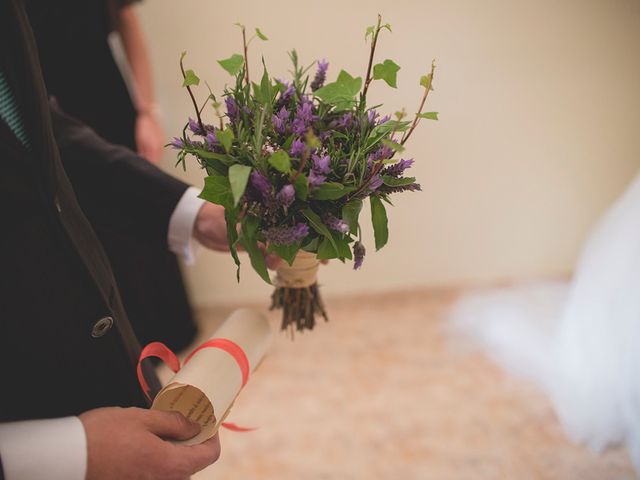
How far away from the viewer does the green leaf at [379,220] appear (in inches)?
27.6

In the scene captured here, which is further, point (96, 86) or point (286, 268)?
point (96, 86)

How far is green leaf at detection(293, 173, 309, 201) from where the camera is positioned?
60 cm

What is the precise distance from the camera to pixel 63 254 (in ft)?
2.01

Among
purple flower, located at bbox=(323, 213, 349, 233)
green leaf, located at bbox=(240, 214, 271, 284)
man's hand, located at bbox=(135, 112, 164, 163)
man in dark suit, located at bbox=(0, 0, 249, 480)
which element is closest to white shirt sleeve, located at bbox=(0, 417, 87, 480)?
man in dark suit, located at bbox=(0, 0, 249, 480)

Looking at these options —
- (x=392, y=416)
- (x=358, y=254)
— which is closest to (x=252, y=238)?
(x=358, y=254)

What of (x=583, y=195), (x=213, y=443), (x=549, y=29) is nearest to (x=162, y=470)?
(x=213, y=443)

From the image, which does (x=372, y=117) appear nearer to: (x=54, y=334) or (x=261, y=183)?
(x=261, y=183)

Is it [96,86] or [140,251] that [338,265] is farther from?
[96,86]

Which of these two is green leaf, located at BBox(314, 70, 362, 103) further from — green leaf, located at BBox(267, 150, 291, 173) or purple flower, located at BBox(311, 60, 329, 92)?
green leaf, located at BBox(267, 150, 291, 173)

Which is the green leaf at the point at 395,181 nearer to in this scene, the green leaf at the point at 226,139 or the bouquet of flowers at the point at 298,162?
the bouquet of flowers at the point at 298,162

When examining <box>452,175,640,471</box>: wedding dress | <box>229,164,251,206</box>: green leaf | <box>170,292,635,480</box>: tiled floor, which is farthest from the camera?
<box>170,292,635,480</box>: tiled floor

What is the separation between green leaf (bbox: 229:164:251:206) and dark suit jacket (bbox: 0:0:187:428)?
22cm

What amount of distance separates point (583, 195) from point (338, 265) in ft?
3.49

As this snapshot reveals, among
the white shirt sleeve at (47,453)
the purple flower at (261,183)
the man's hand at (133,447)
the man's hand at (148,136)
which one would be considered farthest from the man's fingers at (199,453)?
the man's hand at (148,136)
